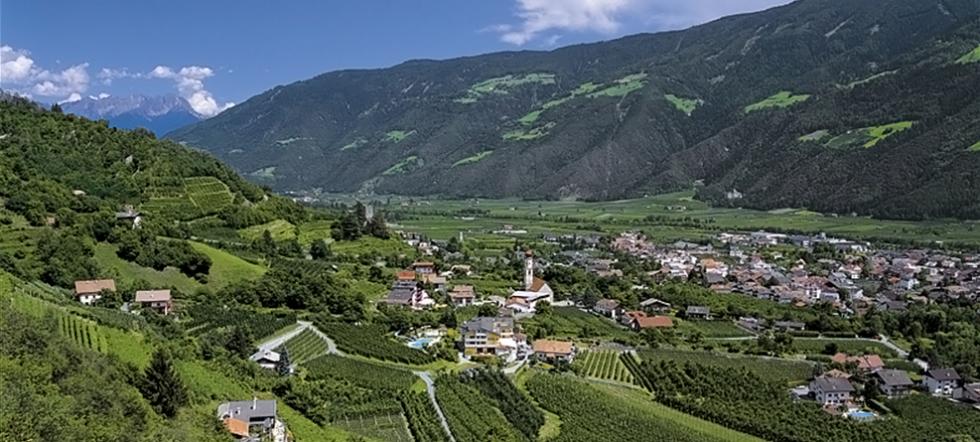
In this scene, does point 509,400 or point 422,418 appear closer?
point 422,418

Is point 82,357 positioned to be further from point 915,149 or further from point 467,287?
point 915,149

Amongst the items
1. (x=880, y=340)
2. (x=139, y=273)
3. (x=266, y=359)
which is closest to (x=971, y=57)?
(x=880, y=340)

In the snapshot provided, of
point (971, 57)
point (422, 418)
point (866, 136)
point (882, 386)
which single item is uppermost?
point (971, 57)

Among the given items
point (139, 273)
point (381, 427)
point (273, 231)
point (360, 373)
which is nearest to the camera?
point (381, 427)

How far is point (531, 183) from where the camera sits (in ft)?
562

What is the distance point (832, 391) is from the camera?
35531 millimetres

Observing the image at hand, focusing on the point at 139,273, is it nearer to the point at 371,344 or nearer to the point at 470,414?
the point at 371,344

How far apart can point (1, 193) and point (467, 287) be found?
26.1 meters

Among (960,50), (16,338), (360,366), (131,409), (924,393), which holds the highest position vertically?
(960,50)

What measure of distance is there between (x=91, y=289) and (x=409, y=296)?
16.8 m

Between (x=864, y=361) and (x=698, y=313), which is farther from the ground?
(x=698, y=313)

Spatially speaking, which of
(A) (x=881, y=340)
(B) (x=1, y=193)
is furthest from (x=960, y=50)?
(B) (x=1, y=193)

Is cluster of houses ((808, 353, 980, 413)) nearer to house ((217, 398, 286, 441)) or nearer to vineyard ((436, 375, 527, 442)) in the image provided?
vineyard ((436, 375, 527, 442))

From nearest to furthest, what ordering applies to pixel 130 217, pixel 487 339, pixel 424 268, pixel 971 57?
pixel 487 339 < pixel 130 217 < pixel 424 268 < pixel 971 57
